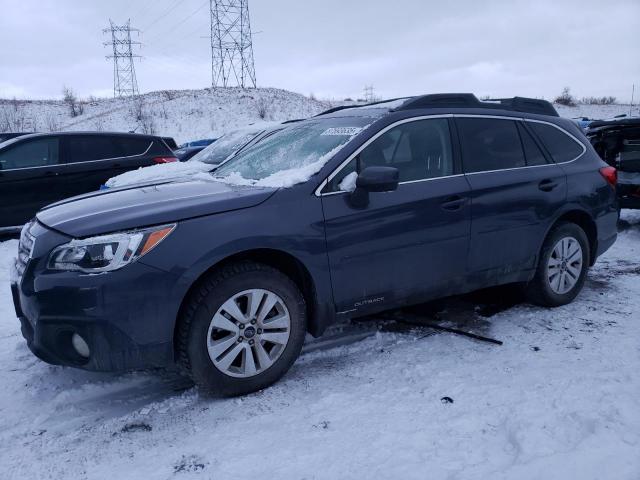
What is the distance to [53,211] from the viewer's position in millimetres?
3137

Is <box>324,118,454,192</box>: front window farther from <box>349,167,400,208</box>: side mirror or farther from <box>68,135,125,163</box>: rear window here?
<box>68,135,125,163</box>: rear window

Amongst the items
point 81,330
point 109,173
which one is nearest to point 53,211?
point 81,330

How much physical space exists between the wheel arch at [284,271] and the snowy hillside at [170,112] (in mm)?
28898

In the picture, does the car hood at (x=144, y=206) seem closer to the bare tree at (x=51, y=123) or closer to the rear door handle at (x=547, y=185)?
the rear door handle at (x=547, y=185)

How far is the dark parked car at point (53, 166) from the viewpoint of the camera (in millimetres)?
7480

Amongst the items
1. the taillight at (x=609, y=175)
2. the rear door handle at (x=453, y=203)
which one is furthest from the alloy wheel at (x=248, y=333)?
the taillight at (x=609, y=175)

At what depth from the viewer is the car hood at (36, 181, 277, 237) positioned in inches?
105

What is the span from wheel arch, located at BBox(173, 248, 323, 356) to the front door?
0.16m

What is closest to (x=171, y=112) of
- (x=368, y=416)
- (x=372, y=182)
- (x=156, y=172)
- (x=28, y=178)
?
(x=28, y=178)

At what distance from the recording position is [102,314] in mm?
2525

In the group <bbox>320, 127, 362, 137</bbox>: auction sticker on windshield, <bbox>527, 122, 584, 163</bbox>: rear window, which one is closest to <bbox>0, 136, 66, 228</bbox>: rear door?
<bbox>320, 127, 362, 137</bbox>: auction sticker on windshield

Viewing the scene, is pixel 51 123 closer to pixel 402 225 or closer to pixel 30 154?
pixel 30 154

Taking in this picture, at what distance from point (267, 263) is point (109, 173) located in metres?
5.92

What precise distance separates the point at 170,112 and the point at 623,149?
31881 millimetres
